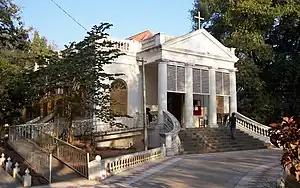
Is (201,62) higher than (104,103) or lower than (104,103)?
higher

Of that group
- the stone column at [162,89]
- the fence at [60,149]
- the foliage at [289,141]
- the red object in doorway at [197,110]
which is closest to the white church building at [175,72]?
the stone column at [162,89]

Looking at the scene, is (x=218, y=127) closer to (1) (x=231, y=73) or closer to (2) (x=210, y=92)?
(2) (x=210, y=92)

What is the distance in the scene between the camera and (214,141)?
61.5 ft

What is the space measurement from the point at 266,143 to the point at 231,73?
16.8ft

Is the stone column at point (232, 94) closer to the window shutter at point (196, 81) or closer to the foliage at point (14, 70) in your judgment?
the window shutter at point (196, 81)

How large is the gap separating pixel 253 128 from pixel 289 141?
52.7ft

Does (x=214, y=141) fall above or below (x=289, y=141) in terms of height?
below

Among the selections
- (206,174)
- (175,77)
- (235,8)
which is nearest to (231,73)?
(175,77)

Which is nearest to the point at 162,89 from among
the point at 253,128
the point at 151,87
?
the point at 151,87

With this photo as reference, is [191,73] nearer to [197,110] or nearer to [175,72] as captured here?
[175,72]

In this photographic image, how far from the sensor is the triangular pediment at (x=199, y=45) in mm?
→ 20202

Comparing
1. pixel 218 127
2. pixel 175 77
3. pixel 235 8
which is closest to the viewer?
pixel 175 77

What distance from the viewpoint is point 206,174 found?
1120 centimetres

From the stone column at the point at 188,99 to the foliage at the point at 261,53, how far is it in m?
7.04
